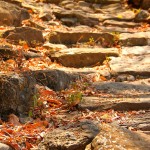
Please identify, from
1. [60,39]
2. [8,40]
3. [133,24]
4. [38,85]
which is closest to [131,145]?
[38,85]

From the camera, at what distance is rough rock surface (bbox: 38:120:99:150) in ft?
10.3

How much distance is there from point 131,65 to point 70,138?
4.10 meters

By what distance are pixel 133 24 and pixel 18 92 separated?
7.50 m

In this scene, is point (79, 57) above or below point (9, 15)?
below

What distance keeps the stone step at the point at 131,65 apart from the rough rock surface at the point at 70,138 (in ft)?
10.8

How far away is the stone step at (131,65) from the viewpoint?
6574 mm

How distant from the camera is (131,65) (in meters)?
7.06

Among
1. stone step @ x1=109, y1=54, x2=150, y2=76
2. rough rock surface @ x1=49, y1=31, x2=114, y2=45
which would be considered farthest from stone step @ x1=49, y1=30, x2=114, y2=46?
stone step @ x1=109, y1=54, x2=150, y2=76


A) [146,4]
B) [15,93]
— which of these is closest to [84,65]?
[15,93]

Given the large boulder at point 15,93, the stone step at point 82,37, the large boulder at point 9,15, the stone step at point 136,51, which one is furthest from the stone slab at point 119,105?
the large boulder at point 9,15

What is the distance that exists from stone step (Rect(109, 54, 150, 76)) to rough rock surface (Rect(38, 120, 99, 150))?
328 centimetres

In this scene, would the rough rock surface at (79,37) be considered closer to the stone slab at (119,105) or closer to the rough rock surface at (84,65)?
the rough rock surface at (84,65)

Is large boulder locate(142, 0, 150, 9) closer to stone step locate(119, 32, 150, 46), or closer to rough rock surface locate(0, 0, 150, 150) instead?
rough rock surface locate(0, 0, 150, 150)

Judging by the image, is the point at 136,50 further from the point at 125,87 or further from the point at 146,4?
the point at 146,4
